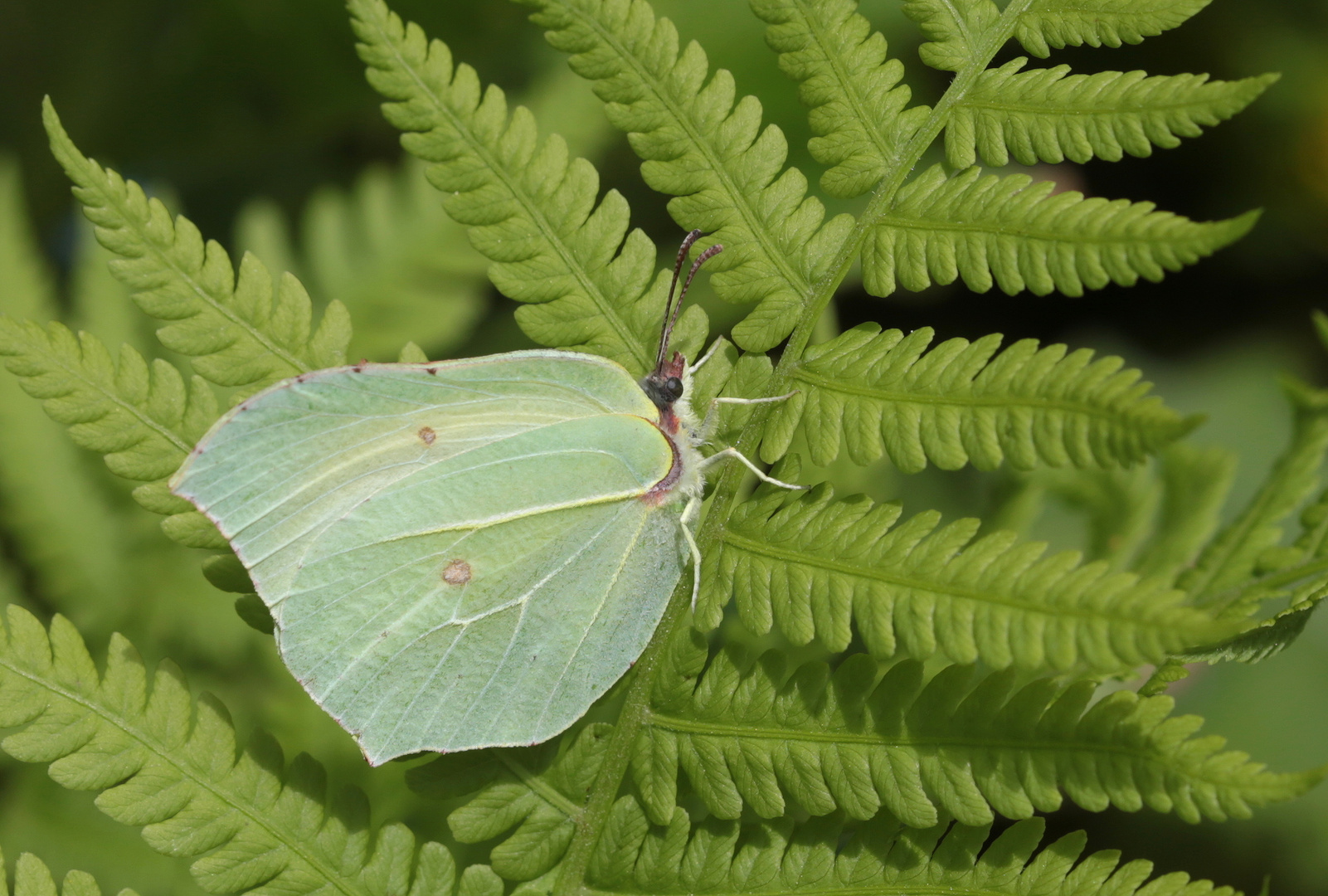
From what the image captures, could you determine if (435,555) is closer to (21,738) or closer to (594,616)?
(594,616)

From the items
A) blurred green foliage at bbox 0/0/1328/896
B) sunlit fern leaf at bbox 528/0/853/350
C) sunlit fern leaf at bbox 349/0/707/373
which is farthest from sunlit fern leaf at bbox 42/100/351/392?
blurred green foliage at bbox 0/0/1328/896

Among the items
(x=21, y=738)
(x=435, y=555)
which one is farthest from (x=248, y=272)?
(x=21, y=738)

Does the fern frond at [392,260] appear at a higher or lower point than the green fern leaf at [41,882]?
higher

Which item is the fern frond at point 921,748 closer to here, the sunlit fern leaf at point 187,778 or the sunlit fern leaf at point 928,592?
the sunlit fern leaf at point 928,592

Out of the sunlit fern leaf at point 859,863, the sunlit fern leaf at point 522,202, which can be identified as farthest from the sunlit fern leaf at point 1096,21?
the sunlit fern leaf at point 859,863

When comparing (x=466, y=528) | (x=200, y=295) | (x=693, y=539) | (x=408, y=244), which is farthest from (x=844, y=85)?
(x=408, y=244)

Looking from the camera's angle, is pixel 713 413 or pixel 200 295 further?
pixel 713 413

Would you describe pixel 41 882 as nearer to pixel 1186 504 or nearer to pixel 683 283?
pixel 683 283
